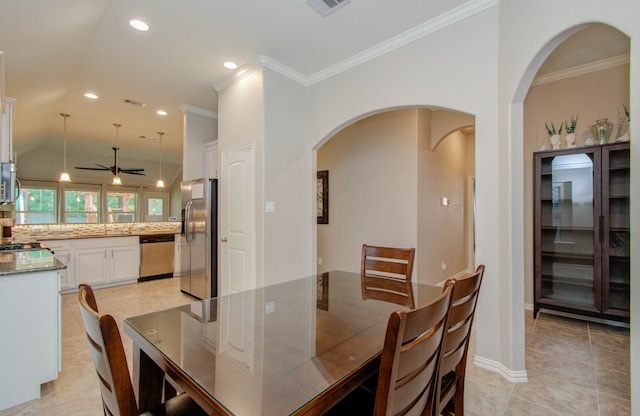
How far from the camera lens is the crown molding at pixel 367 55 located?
2.38 meters

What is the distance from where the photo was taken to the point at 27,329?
1.95 m

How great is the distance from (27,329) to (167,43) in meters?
2.69

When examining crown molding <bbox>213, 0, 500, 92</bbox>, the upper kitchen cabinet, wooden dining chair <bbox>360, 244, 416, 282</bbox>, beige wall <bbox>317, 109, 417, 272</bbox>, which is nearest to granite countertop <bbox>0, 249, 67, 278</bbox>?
wooden dining chair <bbox>360, 244, 416, 282</bbox>

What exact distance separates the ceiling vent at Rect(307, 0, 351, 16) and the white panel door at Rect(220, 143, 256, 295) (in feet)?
5.03

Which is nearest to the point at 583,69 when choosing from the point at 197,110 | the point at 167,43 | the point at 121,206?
the point at 167,43

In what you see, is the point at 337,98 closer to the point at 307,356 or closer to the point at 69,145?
the point at 307,356

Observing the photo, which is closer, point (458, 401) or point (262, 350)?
point (262, 350)

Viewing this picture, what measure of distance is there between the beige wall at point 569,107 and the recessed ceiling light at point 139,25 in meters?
4.38

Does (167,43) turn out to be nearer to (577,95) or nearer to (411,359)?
(411,359)

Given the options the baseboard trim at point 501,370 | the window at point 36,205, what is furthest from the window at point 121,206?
the baseboard trim at point 501,370

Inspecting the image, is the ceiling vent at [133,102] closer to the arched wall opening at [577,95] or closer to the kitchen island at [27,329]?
the kitchen island at [27,329]

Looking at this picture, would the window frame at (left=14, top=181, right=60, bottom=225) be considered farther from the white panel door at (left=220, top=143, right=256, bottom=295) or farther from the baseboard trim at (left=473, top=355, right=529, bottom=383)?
the baseboard trim at (left=473, top=355, right=529, bottom=383)

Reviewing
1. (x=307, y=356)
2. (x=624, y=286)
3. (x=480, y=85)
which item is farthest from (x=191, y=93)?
(x=624, y=286)

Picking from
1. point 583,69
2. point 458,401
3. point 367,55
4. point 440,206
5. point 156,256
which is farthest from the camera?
point 156,256
